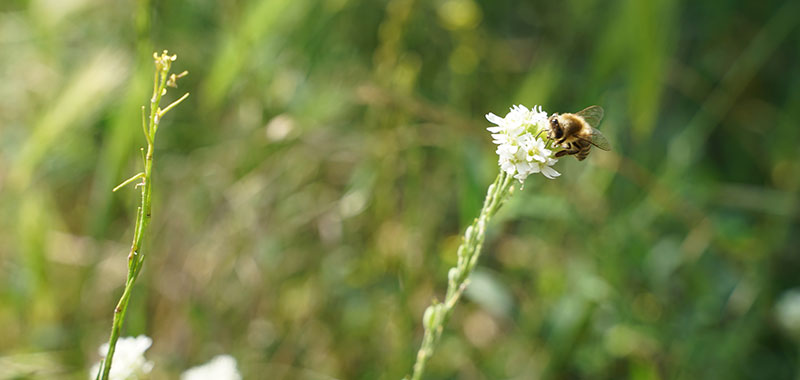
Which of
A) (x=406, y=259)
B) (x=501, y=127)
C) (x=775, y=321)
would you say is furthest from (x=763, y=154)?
(x=501, y=127)

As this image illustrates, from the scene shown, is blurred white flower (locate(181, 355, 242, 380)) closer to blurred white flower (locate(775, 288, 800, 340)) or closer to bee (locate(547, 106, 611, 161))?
bee (locate(547, 106, 611, 161))

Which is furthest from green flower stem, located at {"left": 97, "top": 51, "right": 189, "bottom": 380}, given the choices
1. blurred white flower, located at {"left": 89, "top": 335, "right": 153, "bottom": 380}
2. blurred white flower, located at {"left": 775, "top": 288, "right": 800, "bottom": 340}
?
blurred white flower, located at {"left": 775, "top": 288, "right": 800, "bottom": 340}

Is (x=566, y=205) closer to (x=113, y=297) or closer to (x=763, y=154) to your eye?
(x=763, y=154)

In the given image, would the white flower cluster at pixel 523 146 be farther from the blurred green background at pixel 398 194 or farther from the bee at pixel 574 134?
the blurred green background at pixel 398 194

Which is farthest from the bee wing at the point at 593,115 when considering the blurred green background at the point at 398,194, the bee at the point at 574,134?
the blurred green background at the point at 398,194

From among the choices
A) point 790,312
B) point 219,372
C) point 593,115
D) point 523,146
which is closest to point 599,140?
point 593,115
